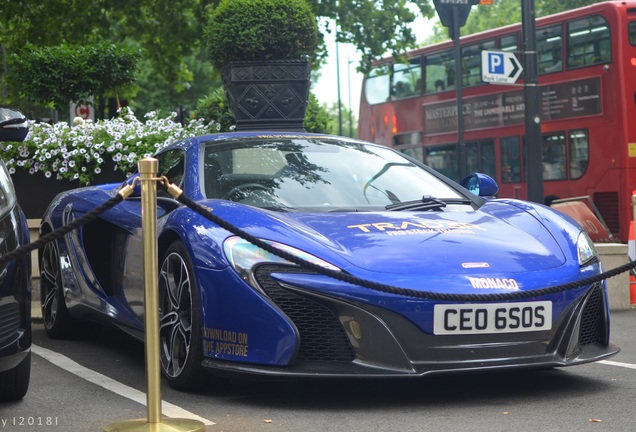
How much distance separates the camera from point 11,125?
5203 millimetres

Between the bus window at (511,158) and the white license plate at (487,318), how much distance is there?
15730mm

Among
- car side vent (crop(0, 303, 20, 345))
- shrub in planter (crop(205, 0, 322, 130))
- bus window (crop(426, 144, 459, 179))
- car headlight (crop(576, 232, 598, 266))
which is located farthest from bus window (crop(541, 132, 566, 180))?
car side vent (crop(0, 303, 20, 345))

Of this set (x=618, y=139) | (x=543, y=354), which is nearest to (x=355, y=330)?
(x=543, y=354)

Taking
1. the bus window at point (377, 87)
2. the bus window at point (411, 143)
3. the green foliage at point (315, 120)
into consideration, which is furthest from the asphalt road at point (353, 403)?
the bus window at point (377, 87)

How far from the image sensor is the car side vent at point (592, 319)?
5.34 m

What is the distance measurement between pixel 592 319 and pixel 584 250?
345 mm

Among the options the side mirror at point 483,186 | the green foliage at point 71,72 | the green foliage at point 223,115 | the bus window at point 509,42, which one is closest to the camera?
the side mirror at point 483,186

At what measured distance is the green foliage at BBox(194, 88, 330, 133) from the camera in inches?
464

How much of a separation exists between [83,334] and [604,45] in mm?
12774

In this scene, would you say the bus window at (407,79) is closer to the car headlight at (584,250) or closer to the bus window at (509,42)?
the bus window at (509,42)

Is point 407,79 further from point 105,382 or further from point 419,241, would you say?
point 419,241
